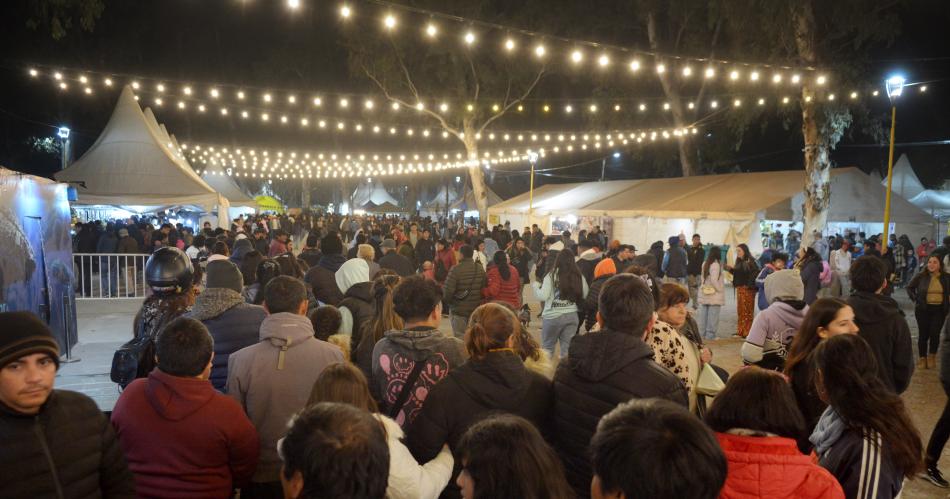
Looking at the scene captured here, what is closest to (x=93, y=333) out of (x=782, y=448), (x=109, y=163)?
(x=109, y=163)

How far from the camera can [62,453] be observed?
75.1 inches

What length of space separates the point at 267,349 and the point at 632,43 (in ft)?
89.4

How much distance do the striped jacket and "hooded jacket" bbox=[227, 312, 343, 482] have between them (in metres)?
2.29

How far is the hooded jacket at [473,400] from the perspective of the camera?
238 cm

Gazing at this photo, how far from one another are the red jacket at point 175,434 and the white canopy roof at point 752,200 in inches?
622

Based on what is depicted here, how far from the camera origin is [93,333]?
9.23 m

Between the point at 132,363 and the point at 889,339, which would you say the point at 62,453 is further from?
the point at 889,339

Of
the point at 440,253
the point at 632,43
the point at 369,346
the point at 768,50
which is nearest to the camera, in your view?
the point at 369,346

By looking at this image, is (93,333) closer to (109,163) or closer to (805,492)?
(109,163)

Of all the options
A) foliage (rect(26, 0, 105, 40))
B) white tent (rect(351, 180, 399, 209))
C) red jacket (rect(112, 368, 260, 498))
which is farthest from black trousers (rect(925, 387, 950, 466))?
white tent (rect(351, 180, 399, 209))

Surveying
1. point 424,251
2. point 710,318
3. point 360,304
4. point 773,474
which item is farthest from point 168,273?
point 424,251

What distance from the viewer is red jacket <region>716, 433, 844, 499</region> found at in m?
1.93

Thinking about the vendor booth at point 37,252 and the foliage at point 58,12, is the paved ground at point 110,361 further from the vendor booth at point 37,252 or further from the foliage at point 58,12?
the foliage at point 58,12

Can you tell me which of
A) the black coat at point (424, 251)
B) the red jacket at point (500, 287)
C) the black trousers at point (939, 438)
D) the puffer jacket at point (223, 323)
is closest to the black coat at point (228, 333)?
the puffer jacket at point (223, 323)
